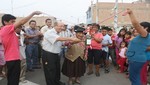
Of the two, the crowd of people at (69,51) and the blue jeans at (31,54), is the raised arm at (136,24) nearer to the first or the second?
the crowd of people at (69,51)

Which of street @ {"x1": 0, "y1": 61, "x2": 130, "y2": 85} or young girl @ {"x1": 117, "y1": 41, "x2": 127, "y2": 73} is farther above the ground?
young girl @ {"x1": 117, "y1": 41, "x2": 127, "y2": 73}

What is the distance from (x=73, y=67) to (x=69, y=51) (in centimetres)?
45

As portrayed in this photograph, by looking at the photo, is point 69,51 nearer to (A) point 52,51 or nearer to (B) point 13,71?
(A) point 52,51

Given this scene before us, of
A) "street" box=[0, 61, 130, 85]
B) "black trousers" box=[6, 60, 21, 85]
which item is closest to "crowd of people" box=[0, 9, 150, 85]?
"black trousers" box=[6, 60, 21, 85]

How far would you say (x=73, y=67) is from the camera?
22.3 feet

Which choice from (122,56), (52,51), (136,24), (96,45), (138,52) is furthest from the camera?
(122,56)

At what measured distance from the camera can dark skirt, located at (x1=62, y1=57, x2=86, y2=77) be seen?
6.76 metres

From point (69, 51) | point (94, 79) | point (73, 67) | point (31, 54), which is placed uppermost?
point (69, 51)

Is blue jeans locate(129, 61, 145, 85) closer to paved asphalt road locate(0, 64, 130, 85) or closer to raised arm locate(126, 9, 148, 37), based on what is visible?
raised arm locate(126, 9, 148, 37)

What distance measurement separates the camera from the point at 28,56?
847 centimetres

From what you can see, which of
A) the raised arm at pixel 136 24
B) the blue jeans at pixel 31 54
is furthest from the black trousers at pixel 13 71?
the blue jeans at pixel 31 54

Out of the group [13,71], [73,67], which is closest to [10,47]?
[13,71]

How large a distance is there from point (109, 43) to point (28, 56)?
275cm

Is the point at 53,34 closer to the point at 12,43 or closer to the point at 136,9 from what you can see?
the point at 12,43
